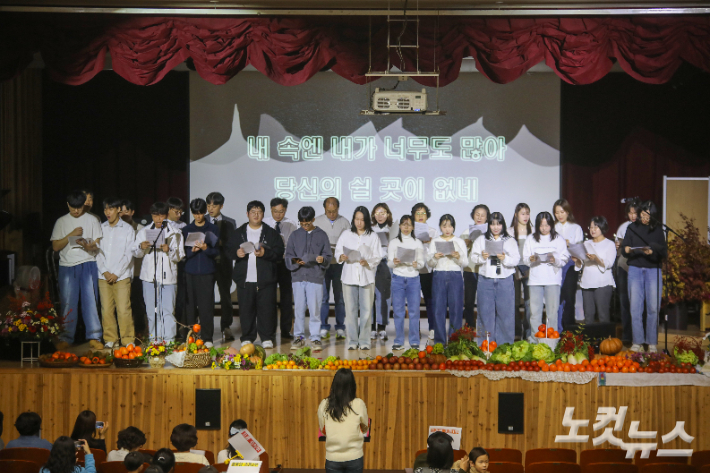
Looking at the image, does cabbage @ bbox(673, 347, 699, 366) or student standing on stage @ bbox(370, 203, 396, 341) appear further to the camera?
student standing on stage @ bbox(370, 203, 396, 341)

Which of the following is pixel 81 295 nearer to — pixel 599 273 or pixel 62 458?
pixel 62 458

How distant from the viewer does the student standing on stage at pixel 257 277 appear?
7.13 meters

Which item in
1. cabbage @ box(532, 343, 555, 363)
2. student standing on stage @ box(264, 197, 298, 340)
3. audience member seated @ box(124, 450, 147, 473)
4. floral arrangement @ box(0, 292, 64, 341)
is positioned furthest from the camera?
student standing on stage @ box(264, 197, 298, 340)

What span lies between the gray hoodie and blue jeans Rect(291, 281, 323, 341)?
0.20ft

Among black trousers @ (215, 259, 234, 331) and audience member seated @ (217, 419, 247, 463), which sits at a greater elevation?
black trousers @ (215, 259, 234, 331)

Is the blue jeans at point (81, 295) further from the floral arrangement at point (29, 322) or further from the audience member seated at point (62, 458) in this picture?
the audience member seated at point (62, 458)

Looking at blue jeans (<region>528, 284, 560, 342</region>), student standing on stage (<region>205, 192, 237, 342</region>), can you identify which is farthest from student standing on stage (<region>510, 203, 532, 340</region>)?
student standing on stage (<region>205, 192, 237, 342</region>)

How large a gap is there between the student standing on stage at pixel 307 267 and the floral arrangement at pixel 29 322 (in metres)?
2.26

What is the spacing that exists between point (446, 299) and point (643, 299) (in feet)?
6.54

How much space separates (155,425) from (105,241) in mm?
2222

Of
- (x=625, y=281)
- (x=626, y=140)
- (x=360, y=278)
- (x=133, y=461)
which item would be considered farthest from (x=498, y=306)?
(x=133, y=461)

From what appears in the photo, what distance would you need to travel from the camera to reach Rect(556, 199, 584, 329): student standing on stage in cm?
764

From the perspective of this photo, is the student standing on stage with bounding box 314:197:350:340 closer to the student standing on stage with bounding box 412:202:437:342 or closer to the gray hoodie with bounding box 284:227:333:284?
the gray hoodie with bounding box 284:227:333:284

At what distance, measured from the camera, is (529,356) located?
19.8 ft
